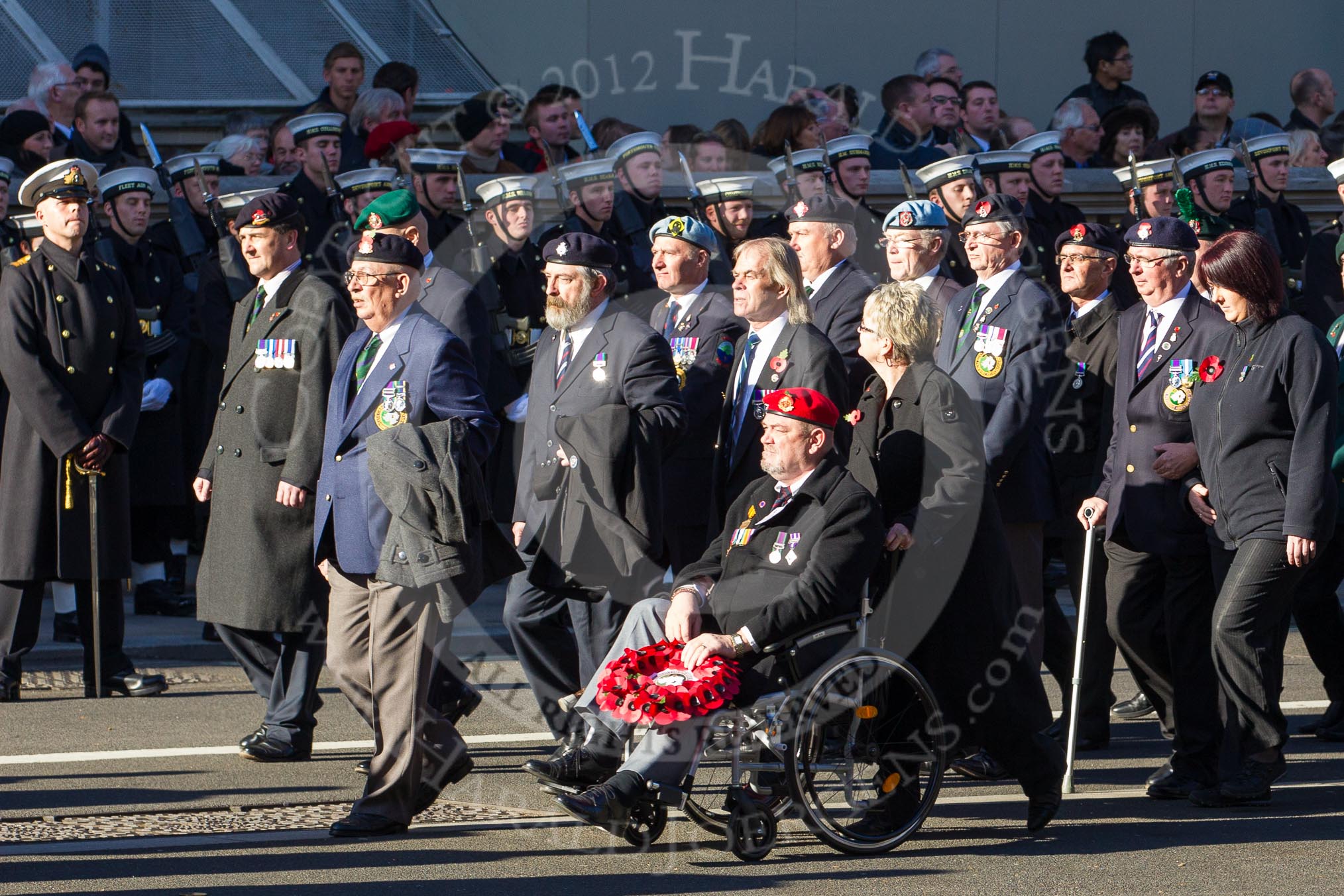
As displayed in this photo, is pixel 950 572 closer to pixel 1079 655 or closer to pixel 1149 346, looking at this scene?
pixel 1079 655

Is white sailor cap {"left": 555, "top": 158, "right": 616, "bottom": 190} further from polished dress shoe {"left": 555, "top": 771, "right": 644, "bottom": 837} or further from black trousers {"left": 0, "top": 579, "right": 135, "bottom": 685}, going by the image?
polished dress shoe {"left": 555, "top": 771, "right": 644, "bottom": 837}

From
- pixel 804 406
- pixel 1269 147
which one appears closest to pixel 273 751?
pixel 804 406

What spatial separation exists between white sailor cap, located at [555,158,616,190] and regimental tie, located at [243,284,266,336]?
3798 millimetres

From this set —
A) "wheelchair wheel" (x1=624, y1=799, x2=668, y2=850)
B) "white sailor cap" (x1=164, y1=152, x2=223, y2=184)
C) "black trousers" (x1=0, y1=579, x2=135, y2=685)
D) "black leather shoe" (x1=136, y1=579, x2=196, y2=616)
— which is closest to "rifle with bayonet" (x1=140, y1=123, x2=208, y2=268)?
"white sailor cap" (x1=164, y1=152, x2=223, y2=184)

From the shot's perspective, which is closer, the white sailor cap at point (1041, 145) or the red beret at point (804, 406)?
the red beret at point (804, 406)

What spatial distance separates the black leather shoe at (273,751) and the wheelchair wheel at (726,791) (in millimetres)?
1801

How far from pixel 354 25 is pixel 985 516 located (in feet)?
34.9

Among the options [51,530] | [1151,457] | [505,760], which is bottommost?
[505,760]

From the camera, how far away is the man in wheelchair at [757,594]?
243 inches

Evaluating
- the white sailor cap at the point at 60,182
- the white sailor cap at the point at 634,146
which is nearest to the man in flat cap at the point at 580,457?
the white sailor cap at the point at 60,182

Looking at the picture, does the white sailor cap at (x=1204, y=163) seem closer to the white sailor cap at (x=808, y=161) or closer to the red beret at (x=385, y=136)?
the white sailor cap at (x=808, y=161)

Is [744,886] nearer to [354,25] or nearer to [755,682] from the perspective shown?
[755,682]

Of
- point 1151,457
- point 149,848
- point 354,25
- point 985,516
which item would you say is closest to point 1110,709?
point 1151,457

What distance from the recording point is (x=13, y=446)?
9148 mm
